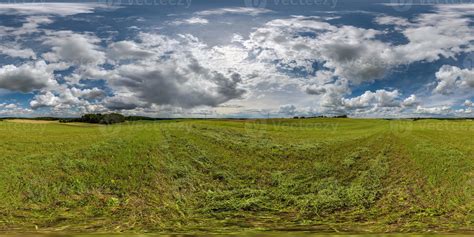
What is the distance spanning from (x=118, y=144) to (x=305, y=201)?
11319mm

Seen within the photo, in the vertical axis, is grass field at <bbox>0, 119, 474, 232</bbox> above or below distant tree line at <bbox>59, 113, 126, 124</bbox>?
below

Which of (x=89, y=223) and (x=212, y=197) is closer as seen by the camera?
(x=89, y=223)

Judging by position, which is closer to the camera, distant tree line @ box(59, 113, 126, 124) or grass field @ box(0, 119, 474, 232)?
grass field @ box(0, 119, 474, 232)

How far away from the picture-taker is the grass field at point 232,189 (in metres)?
7.67

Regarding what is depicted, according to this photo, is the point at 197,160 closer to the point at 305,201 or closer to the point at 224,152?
the point at 224,152

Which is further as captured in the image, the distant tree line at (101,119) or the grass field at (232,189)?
the distant tree line at (101,119)

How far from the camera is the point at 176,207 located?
8.88 meters

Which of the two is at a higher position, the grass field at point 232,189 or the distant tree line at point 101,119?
the distant tree line at point 101,119

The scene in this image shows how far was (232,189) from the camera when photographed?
1104 cm

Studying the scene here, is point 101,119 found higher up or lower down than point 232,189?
higher up

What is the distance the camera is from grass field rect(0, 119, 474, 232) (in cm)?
767

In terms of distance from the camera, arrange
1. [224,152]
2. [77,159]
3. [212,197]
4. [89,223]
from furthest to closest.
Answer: [224,152], [77,159], [212,197], [89,223]

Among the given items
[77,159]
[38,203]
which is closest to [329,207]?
[38,203]

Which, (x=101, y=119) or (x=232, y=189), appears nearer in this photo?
(x=232, y=189)
